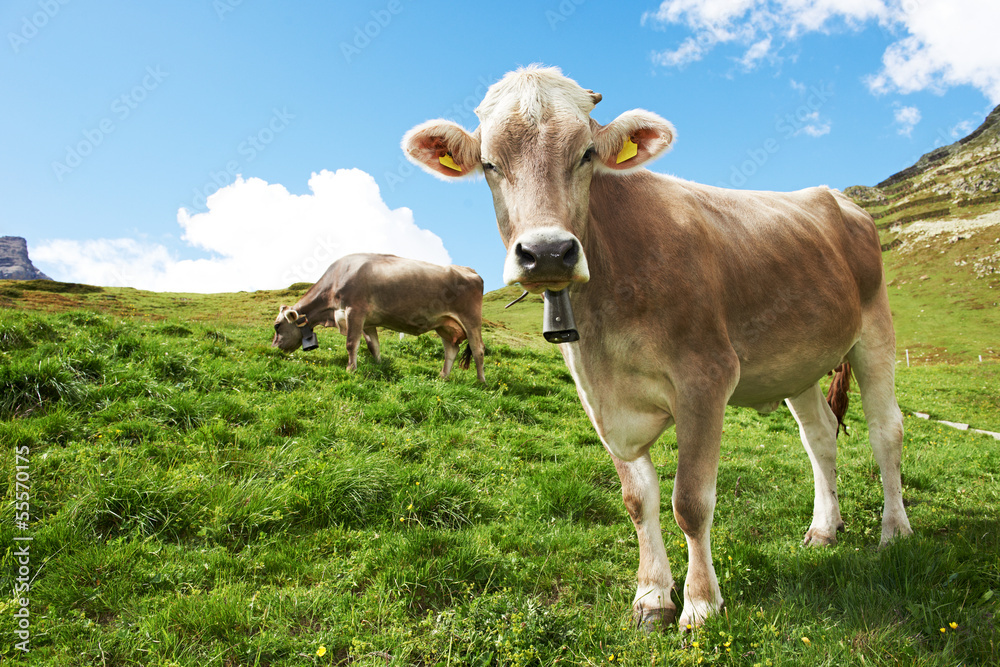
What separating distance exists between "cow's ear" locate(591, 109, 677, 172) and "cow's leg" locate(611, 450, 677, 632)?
197cm

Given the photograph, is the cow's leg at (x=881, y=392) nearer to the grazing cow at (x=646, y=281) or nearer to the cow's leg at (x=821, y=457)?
the cow's leg at (x=821, y=457)

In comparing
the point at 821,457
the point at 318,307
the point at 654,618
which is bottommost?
the point at 654,618

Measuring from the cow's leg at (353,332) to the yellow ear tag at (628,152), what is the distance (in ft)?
25.4

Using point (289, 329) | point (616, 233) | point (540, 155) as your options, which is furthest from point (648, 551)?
point (289, 329)

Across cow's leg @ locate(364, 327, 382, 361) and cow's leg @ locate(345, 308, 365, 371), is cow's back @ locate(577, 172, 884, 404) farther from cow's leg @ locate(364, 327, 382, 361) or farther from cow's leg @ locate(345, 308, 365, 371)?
cow's leg @ locate(364, 327, 382, 361)

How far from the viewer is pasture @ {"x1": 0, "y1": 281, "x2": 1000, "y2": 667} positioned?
2773 mm

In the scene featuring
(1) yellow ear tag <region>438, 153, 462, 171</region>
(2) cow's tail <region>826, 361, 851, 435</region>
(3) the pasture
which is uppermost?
(1) yellow ear tag <region>438, 153, 462, 171</region>

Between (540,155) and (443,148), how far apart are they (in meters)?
0.89

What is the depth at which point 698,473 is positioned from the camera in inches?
118

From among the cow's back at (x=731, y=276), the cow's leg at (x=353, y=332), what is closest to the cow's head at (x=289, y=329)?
the cow's leg at (x=353, y=332)

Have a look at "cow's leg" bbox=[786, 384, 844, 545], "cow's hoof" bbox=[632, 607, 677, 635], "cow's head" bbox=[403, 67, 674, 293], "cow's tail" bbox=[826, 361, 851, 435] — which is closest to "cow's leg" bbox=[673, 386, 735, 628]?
"cow's hoof" bbox=[632, 607, 677, 635]

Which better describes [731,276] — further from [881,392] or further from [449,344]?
[449,344]

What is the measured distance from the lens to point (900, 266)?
96.2 meters

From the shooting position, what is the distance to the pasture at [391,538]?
2773mm
